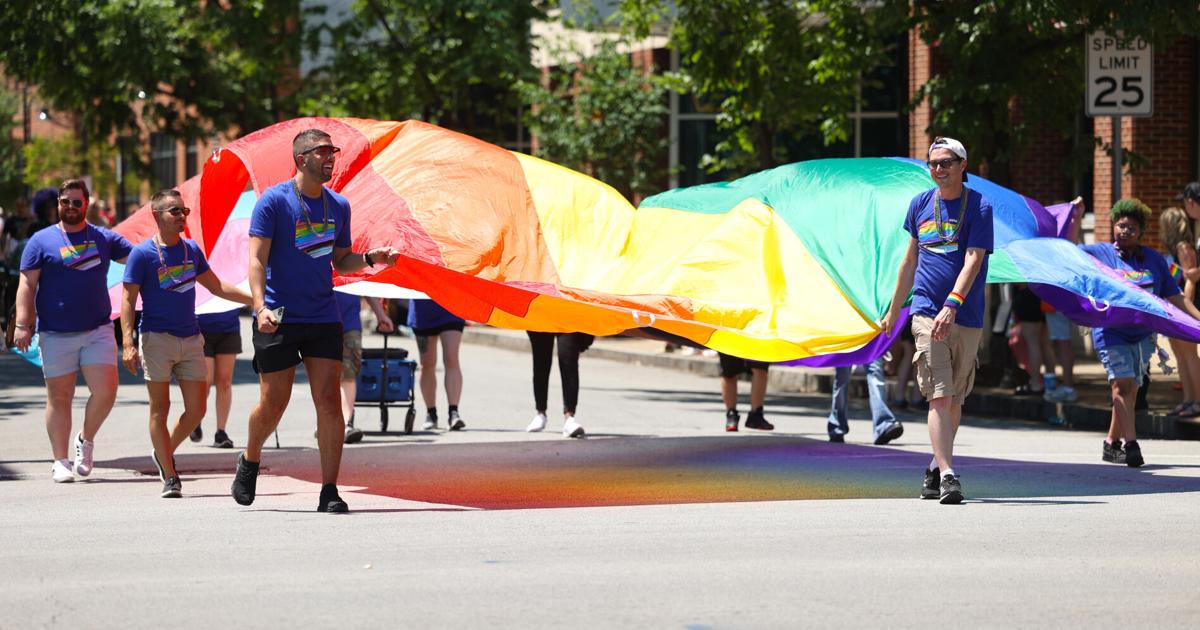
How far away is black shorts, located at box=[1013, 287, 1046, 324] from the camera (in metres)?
16.5

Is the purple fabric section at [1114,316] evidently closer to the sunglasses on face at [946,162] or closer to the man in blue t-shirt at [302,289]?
the sunglasses on face at [946,162]

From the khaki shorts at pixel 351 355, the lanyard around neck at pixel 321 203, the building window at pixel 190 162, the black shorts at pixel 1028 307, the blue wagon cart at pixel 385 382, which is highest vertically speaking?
the building window at pixel 190 162

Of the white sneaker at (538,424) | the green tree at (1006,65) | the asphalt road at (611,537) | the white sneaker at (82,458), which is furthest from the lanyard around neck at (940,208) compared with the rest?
the green tree at (1006,65)

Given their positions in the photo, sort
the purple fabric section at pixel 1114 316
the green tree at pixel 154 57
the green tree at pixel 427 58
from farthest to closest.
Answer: the green tree at pixel 154 57 < the green tree at pixel 427 58 < the purple fabric section at pixel 1114 316

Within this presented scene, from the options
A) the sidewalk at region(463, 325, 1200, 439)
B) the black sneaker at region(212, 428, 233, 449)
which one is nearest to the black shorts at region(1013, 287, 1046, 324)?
the sidewalk at region(463, 325, 1200, 439)

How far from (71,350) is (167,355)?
0.93 meters

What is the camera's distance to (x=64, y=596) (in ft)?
22.6

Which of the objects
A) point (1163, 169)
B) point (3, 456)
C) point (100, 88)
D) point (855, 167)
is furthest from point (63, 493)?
point (100, 88)

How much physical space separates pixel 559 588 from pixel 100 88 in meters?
30.5

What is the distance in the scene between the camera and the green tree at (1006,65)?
16.2 m

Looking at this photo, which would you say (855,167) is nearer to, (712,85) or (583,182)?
(583,182)

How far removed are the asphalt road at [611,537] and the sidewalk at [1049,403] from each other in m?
1.03

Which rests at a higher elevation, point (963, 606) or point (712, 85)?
point (712, 85)

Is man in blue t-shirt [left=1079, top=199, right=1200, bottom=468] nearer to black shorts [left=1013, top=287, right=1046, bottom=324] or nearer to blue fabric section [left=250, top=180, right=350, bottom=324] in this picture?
black shorts [left=1013, top=287, right=1046, bottom=324]
